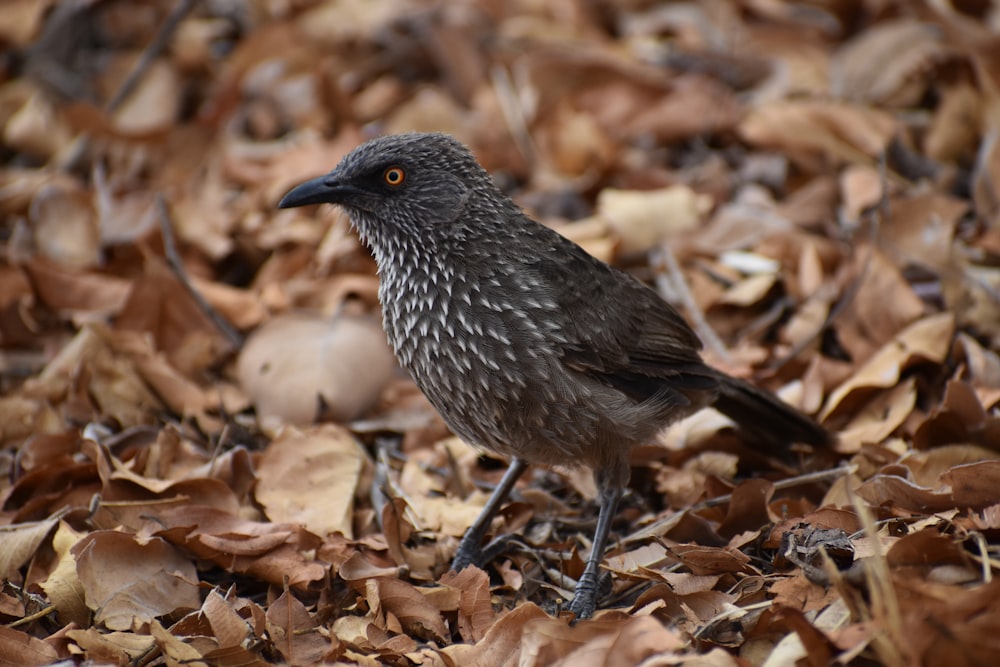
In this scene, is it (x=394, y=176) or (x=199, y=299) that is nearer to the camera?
(x=394, y=176)

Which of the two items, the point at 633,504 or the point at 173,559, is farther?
the point at 633,504

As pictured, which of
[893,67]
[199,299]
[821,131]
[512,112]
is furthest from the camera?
Answer: [512,112]

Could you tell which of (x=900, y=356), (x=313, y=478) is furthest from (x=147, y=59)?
(x=900, y=356)

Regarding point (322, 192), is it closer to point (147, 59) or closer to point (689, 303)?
point (689, 303)

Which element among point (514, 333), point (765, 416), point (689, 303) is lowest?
point (765, 416)

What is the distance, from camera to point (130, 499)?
13.5ft

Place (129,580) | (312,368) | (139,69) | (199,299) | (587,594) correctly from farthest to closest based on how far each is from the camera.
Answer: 1. (139,69)
2. (199,299)
3. (312,368)
4. (587,594)
5. (129,580)

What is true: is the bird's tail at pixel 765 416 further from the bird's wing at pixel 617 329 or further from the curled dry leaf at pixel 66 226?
the curled dry leaf at pixel 66 226

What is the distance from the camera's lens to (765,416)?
4508 millimetres

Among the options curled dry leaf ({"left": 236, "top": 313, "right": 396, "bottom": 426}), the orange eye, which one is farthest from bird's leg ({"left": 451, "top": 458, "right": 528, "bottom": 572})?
the orange eye

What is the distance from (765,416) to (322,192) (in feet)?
6.73

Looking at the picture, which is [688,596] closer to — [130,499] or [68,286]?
[130,499]

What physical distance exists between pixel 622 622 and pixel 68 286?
356 cm

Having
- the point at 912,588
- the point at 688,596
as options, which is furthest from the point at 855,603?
the point at 688,596
